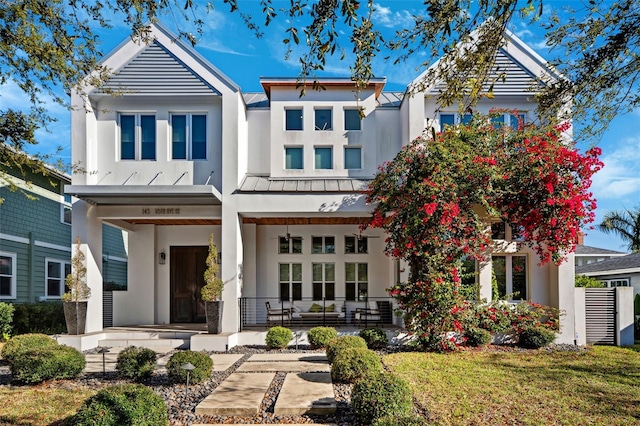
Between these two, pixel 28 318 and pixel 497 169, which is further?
pixel 28 318

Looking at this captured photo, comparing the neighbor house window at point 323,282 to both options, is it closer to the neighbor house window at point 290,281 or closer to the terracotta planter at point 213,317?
the neighbor house window at point 290,281

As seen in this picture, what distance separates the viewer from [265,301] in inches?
638

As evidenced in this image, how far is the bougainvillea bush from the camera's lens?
11586mm

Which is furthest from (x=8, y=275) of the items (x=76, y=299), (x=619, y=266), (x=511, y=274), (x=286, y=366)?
(x=619, y=266)

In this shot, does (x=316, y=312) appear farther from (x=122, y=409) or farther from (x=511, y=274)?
(x=122, y=409)

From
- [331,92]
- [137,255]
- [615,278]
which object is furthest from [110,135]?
[615,278]

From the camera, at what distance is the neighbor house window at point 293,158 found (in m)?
15.4

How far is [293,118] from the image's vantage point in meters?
15.5

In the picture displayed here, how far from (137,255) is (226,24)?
11303 mm

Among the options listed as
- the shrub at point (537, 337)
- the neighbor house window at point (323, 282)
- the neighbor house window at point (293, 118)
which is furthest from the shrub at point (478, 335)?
the neighbor house window at point (293, 118)

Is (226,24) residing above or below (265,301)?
above

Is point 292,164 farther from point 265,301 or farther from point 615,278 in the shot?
point 615,278

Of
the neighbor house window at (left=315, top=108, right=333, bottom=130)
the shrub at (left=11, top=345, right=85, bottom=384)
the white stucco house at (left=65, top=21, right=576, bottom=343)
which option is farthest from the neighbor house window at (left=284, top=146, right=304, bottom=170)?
the shrub at (left=11, top=345, right=85, bottom=384)

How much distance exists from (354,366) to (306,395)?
120 centimetres
